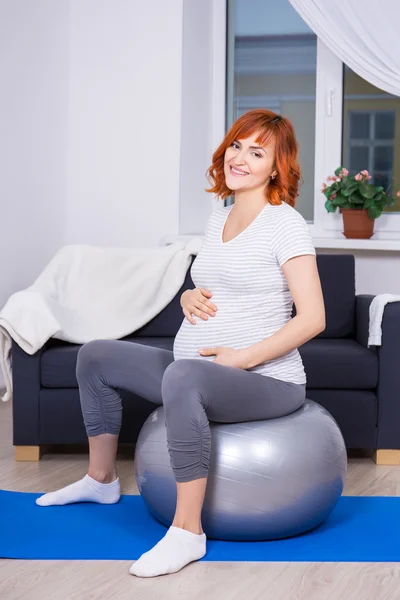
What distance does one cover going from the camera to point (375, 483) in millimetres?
2666

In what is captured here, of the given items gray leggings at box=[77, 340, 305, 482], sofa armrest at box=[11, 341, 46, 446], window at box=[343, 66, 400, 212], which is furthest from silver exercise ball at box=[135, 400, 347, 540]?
window at box=[343, 66, 400, 212]

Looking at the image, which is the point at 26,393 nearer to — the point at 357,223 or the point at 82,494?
the point at 82,494

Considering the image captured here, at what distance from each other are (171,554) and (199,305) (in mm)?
601

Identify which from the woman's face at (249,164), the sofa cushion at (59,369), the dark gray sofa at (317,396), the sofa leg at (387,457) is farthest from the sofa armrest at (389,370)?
the sofa cushion at (59,369)

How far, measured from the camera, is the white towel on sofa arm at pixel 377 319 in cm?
287

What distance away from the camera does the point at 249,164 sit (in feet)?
7.07

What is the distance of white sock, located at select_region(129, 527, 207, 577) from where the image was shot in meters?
1.88

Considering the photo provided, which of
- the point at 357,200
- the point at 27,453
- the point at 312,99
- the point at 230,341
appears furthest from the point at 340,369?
the point at 312,99

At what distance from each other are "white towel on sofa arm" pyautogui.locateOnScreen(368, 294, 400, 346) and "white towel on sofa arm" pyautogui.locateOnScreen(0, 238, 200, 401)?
0.79 m

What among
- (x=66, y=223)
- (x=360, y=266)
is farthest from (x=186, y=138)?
(x=360, y=266)

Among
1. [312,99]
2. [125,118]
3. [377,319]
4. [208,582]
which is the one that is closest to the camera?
[208,582]

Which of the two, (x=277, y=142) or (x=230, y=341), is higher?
(x=277, y=142)

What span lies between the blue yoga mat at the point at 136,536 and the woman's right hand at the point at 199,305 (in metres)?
0.55

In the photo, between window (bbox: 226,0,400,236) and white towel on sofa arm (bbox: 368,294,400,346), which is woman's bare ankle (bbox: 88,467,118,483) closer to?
white towel on sofa arm (bbox: 368,294,400,346)
